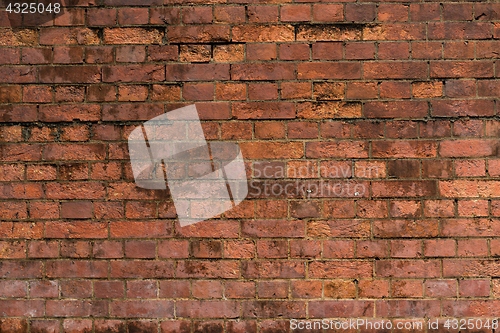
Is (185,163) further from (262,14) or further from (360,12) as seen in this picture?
(360,12)

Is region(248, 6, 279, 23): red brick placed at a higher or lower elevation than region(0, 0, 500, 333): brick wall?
higher

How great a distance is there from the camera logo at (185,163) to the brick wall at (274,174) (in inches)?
2.1

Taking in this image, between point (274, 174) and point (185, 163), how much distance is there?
1.45 feet

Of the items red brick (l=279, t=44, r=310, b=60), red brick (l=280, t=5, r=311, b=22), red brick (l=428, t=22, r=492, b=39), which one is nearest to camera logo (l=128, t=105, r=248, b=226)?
red brick (l=279, t=44, r=310, b=60)

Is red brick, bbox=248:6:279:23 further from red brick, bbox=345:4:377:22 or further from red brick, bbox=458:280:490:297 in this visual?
red brick, bbox=458:280:490:297

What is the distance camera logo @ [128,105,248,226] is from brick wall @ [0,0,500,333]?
5cm

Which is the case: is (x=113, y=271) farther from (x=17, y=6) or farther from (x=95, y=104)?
(x=17, y=6)

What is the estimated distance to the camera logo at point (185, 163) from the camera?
141 cm

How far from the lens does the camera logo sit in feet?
4.61

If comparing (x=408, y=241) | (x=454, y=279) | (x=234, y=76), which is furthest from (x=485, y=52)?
(x=234, y=76)

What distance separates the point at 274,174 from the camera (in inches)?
55.2

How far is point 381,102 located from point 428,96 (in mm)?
230

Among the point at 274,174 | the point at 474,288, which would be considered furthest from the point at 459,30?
the point at 474,288

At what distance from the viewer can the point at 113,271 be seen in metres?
1.41
